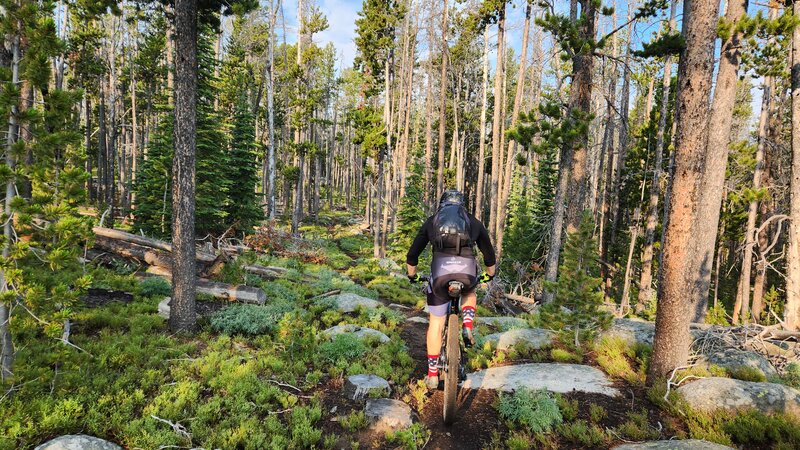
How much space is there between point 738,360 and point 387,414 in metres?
5.42

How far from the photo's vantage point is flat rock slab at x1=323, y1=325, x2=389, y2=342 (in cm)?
755

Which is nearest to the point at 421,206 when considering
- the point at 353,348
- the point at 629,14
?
the point at 353,348

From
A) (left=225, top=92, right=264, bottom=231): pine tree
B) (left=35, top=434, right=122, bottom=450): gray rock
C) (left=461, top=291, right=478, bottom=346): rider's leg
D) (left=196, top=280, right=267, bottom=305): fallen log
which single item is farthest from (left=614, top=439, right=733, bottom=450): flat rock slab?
(left=225, top=92, right=264, bottom=231): pine tree

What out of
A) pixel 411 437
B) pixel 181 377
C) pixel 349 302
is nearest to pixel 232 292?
pixel 349 302

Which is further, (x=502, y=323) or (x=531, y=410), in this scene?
(x=502, y=323)

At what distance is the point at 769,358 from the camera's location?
19.3 feet

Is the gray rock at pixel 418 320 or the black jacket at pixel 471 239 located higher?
the black jacket at pixel 471 239

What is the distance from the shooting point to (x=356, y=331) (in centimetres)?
789

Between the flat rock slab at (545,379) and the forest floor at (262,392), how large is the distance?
0.17 m

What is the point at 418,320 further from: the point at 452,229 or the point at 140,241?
the point at 140,241

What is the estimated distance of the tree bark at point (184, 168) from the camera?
6414mm

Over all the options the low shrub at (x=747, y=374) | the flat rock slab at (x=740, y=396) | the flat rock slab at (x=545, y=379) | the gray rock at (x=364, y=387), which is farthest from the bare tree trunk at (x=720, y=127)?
the gray rock at (x=364, y=387)

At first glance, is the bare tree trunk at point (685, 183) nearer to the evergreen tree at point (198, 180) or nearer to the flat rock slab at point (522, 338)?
the flat rock slab at point (522, 338)

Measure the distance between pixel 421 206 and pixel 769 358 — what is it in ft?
49.9
